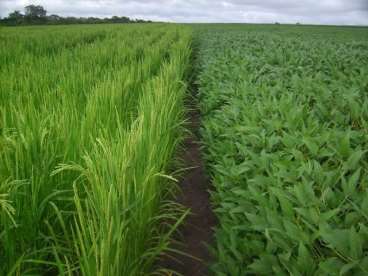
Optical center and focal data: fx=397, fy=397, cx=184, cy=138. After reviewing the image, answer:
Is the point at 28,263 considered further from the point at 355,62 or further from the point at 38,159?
the point at 355,62

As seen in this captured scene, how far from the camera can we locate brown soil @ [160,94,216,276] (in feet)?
6.13

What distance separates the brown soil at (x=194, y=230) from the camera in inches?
73.6

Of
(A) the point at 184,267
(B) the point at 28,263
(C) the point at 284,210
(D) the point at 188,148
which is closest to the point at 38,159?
(B) the point at 28,263

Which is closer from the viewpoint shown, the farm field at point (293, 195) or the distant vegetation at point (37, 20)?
the farm field at point (293, 195)

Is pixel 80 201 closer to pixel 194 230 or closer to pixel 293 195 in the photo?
pixel 194 230

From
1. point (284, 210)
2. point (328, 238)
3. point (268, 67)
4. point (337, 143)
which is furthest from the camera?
point (268, 67)

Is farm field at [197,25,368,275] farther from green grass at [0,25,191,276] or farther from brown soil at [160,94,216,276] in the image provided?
green grass at [0,25,191,276]

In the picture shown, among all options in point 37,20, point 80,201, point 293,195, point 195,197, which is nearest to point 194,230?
point 195,197

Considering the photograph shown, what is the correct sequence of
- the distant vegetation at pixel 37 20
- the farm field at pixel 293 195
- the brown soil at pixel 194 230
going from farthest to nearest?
the distant vegetation at pixel 37 20, the brown soil at pixel 194 230, the farm field at pixel 293 195

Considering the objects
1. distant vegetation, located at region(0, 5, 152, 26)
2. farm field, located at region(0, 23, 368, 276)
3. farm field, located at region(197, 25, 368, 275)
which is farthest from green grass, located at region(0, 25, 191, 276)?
distant vegetation, located at region(0, 5, 152, 26)

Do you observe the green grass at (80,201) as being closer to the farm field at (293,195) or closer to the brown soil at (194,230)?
the brown soil at (194,230)

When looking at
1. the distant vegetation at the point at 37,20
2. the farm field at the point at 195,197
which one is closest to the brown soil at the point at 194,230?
the farm field at the point at 195,197

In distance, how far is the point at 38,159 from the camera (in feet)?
5.43

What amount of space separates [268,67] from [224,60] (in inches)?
37.8
